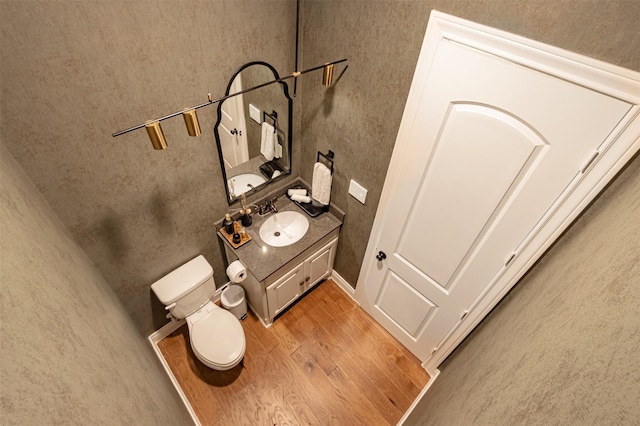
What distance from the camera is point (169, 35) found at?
142 cm

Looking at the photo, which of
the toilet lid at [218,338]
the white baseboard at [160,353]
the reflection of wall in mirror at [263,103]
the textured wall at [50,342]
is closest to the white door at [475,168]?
the reflection of wall in mirror at [263,103]

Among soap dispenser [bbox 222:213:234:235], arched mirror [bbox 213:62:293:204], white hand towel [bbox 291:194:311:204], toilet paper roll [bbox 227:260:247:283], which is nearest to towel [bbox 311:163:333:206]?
white hand towel [bbox 291:194:311:204]

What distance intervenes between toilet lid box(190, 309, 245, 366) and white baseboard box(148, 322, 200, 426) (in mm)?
356

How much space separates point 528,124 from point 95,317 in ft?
6.08

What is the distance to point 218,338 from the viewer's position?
2240 mm

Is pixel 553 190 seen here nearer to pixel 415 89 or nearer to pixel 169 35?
pixel 415 89

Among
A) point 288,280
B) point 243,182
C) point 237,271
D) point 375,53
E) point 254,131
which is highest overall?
point 375,53

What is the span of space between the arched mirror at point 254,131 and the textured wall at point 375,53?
181 millimetres

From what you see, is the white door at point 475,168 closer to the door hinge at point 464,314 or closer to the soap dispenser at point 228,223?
the door hinge at point 464,314

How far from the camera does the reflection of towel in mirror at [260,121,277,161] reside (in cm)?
224

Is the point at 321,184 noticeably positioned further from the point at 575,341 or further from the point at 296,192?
the point at 575,341

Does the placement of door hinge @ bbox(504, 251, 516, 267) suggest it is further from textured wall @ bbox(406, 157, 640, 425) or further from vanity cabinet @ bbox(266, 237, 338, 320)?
vanity cabinet @ bbox(266, 237, 338, 320)

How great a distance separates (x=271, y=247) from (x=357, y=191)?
0.77 meters

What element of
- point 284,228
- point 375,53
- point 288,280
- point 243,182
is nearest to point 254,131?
point 243,182
